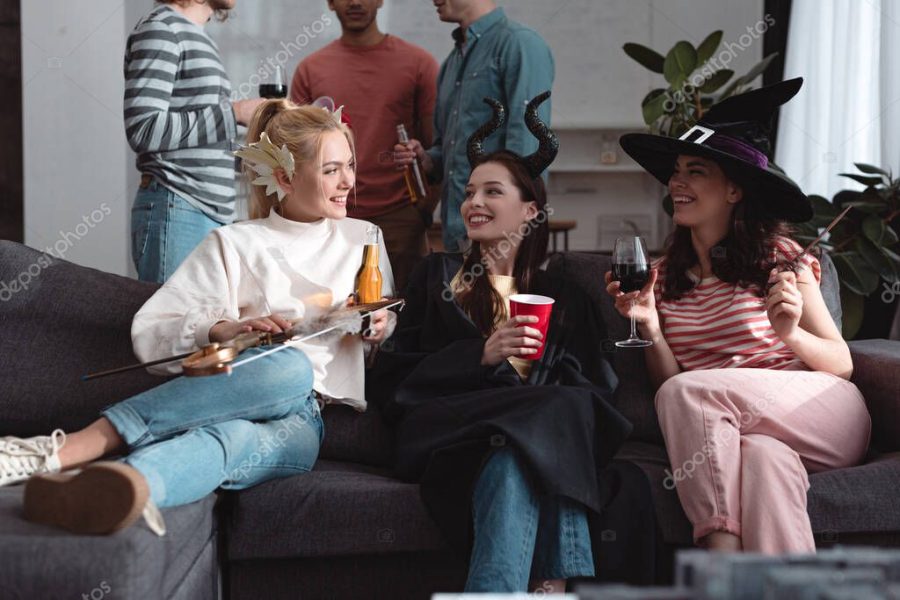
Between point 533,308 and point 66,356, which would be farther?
point 66,356

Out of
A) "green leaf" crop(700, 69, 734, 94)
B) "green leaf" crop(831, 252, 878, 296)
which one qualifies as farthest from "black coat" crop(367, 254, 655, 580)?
"green leaf" crop(700, 69, 734, 94)

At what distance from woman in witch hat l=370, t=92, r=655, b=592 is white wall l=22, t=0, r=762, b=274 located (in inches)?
128

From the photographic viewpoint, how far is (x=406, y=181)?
136 inches

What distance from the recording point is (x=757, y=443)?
6.97 feet

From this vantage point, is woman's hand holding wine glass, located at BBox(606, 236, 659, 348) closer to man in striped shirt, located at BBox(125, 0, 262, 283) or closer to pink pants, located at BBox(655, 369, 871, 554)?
pink pants, located at BBox(655, 369, 871, 554)

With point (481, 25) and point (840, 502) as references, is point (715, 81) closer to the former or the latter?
point (481, 25)

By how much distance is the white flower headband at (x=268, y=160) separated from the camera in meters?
2.49

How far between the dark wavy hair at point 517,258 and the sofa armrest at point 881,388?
33.3 inches

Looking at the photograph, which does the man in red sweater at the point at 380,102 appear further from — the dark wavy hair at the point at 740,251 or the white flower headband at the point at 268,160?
the dark wavy hair at the point at 740,251

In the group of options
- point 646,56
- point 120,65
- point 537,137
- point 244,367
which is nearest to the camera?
point 244,367

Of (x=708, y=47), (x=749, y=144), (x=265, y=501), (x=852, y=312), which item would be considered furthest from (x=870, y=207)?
(x=265, y=501)

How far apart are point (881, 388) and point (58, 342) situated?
2013mm

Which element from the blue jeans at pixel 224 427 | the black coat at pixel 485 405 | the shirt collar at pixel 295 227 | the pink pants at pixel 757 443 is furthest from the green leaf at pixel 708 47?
the blue jeans at pixel 224 427

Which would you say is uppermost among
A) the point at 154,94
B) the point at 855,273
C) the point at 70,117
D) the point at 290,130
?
the point at 70,117
